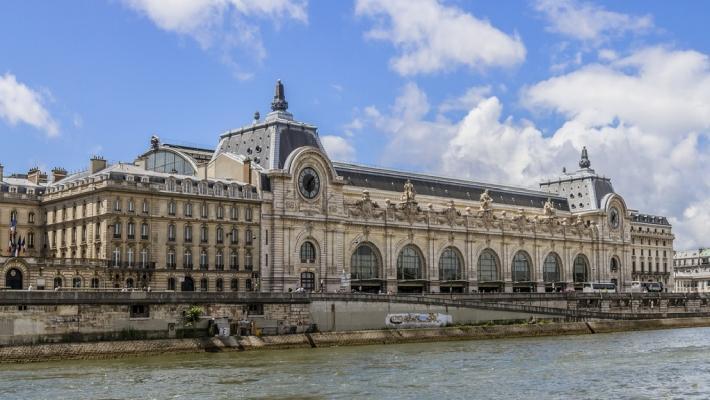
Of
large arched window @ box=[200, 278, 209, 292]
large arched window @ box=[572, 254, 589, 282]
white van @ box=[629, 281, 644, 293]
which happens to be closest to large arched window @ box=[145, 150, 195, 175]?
large arched window @ box=[200, 278, 209, 292]

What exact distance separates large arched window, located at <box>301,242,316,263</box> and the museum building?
0.52 feet

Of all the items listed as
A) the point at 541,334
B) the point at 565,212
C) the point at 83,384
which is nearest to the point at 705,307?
the point at 565,212

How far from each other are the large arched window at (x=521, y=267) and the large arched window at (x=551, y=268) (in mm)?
3149

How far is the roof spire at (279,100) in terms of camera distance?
11025 cm

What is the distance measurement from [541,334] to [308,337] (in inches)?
1039

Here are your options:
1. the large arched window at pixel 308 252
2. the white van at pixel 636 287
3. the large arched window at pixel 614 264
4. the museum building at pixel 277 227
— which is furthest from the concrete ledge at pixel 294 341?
the large arched window at pixel 614 264

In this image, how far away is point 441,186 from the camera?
129125 millimetres

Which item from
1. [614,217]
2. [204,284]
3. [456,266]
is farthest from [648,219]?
[204,284]

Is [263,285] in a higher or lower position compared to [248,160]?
lower

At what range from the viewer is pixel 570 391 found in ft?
167

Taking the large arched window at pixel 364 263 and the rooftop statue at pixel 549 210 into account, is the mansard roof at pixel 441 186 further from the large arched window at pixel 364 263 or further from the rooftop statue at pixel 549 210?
the large arched window at pixel 364 263

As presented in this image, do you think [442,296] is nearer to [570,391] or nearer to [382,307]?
[382,307]

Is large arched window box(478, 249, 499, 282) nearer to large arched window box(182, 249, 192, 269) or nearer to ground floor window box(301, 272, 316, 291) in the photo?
ground floor window box(301, 272, 316, 291)

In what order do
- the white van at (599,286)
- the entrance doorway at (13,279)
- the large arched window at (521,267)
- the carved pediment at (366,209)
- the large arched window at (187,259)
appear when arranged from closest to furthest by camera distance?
the entrance doorway at (13,279)
the large arched window at (187,259)
the carved pediment at (366,209)
the large arched window at (521,267)
the white van at (599,286)
